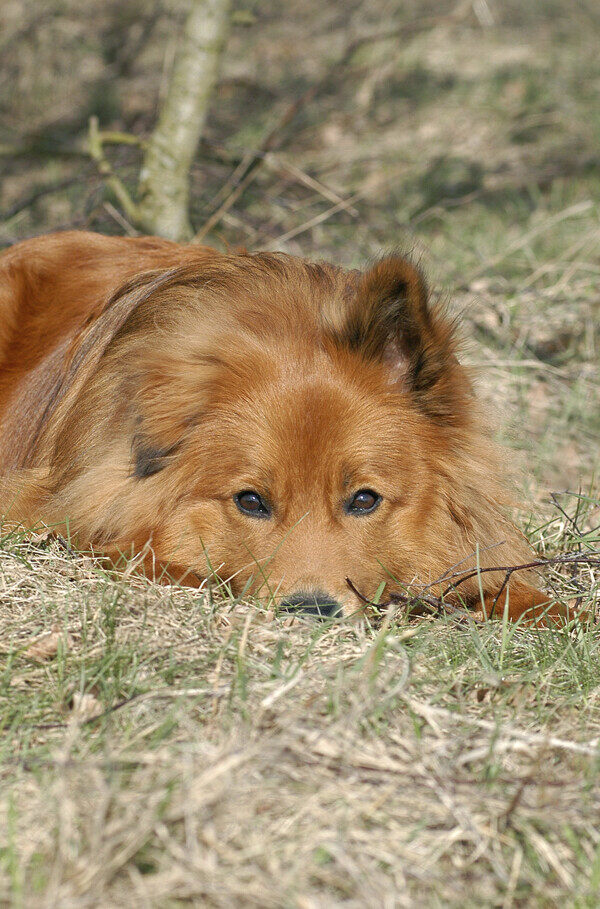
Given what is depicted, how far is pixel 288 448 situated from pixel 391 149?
22.5 feet

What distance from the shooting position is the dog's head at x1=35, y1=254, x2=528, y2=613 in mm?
3277

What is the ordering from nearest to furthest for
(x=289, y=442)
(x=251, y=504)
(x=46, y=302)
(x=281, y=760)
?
(x=281, y=760)
(x=289, y=442)
(x=251, y=504)
(x=46, y=302)

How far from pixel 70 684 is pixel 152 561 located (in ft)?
2.91

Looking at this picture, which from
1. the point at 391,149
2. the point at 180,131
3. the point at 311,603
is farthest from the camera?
the point at 391,149

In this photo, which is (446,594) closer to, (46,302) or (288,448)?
(288,448)

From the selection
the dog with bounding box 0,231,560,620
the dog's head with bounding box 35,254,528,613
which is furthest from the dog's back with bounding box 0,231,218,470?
the dog's head with bounding box 35,254,528,613

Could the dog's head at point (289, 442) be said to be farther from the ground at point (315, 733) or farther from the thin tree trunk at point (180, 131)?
the thin tree trunk at point (180, 131)

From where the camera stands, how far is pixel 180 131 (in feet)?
21.3

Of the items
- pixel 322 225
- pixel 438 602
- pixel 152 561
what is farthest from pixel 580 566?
pixel 322 225

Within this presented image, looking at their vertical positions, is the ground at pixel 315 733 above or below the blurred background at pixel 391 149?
below

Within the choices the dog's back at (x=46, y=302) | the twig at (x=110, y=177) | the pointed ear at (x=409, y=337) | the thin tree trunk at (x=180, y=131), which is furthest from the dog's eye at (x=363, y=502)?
the twig at (x=110, y=177)

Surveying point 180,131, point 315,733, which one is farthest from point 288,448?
point 180,131

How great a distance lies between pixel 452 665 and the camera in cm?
289

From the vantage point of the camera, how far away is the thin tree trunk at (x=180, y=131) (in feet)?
20.7
